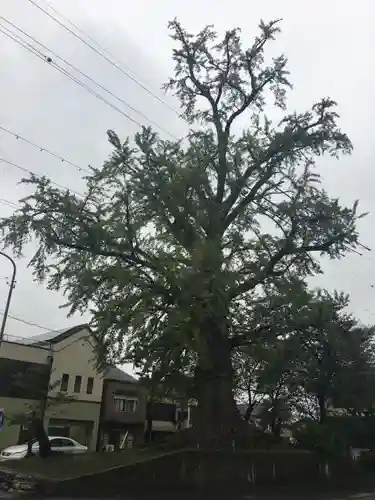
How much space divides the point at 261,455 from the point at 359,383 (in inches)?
352

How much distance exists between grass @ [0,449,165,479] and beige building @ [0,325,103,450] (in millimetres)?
18571

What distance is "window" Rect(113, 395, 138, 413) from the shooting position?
43.1 m

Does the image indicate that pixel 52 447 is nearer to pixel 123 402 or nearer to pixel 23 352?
pixel 23 352

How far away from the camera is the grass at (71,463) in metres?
14.7

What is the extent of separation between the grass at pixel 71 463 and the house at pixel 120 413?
80.7 ft

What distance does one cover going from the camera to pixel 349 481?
70.2 feet

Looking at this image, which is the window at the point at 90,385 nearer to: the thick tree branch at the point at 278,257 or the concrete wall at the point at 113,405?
the concrete wall at the point at 113,405

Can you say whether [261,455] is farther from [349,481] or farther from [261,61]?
[261,61]

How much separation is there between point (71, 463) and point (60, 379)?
2363 centimetres

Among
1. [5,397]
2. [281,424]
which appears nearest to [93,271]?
[281,424]

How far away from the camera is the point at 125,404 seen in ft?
143

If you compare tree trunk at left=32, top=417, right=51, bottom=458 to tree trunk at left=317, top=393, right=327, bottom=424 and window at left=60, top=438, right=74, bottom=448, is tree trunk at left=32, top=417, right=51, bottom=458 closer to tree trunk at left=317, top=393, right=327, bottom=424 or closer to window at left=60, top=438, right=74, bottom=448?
window at left=60, top=438, right=74, bottom=448

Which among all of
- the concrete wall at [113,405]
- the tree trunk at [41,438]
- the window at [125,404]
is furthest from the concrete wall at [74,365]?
the tree trunk at [41,438]

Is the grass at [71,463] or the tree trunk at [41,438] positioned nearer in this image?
the grass at [71,463]
